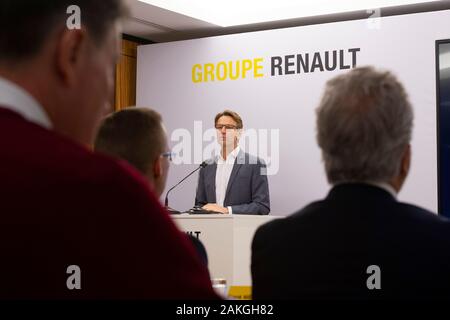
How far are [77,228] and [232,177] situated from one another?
17.7 feet

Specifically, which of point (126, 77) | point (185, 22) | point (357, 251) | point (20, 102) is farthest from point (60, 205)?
point (126, 77)

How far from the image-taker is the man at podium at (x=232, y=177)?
6.06 metres

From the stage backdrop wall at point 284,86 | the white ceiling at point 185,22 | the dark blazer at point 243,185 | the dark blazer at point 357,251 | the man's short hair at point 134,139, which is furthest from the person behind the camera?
the white ceiling at point 185,22

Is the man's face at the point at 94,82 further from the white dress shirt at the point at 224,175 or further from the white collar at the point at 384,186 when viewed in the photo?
the white dress shirt at the point at 224,175

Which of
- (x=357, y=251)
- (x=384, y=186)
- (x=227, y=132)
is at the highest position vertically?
(x=227, y=132)

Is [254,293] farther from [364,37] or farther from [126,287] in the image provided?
[364,37]

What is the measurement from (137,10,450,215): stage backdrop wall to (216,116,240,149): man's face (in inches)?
29.2

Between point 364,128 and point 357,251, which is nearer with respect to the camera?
point 357,251

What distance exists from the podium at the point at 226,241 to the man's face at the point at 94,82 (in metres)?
2.90

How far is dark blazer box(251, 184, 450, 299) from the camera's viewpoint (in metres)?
1.30

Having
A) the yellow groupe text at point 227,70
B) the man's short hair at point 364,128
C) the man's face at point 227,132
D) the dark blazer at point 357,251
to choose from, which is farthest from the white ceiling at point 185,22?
the dark blazer at point 357,251

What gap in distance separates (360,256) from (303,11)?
5.97 metres

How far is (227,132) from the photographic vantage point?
6.27 m

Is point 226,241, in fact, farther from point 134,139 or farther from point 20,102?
point 20,102
